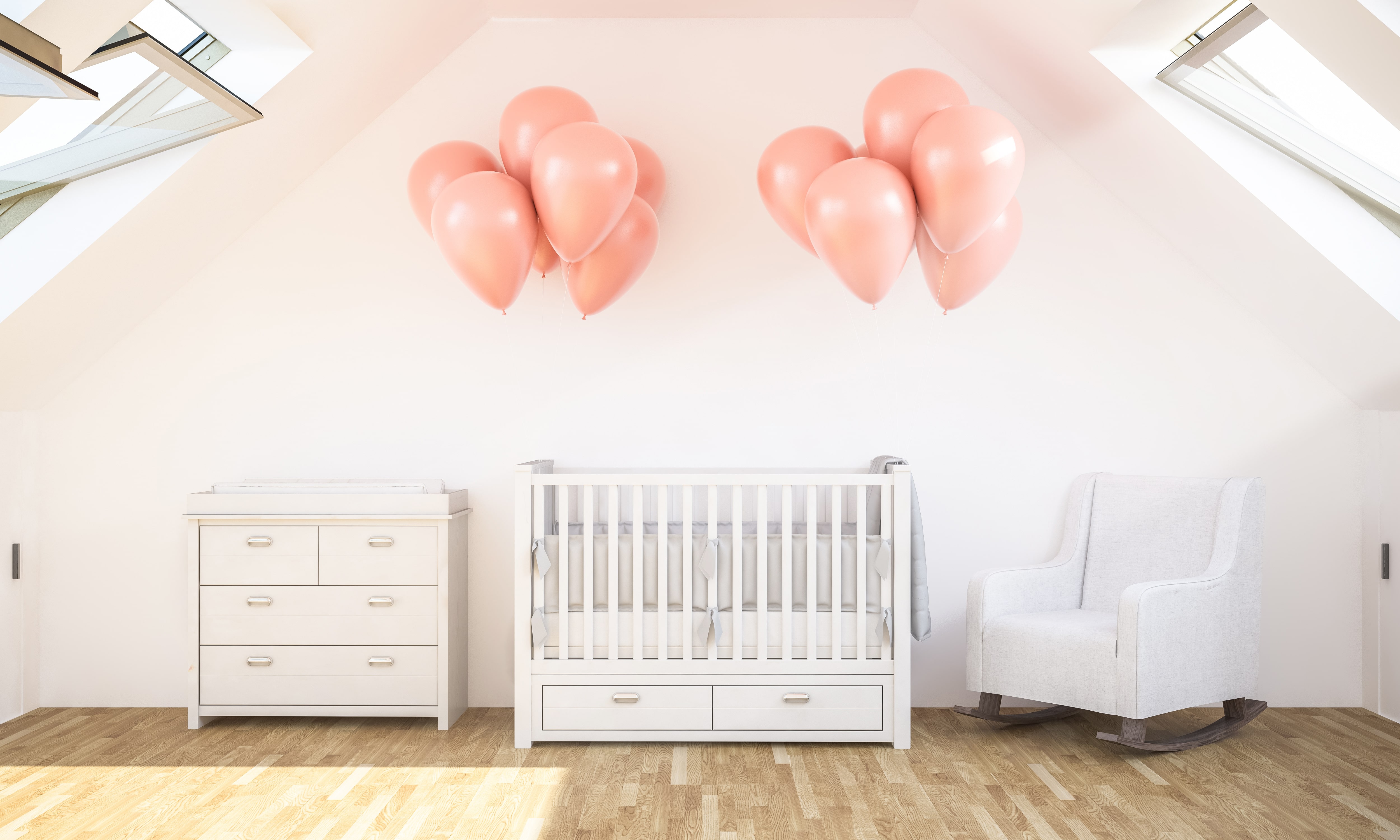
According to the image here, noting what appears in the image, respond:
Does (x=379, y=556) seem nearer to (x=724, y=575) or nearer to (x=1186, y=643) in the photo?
(x=724, y=575)

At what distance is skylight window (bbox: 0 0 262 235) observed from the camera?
2.29 metres

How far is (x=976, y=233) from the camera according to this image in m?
2.20

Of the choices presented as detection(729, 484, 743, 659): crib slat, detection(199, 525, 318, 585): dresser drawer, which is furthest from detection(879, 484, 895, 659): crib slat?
detection(199, 525, 318, 585): dresser drawer

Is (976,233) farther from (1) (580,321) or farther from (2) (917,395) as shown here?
(1) (580,321)

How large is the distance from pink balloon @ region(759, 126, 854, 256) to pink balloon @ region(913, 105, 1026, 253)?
27 cm

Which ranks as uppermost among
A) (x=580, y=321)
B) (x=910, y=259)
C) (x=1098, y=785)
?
(x=910, y=259)

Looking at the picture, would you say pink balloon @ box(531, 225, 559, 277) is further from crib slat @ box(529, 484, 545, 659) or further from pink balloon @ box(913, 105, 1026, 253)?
pink balloon @ box(913, 105, 1026, 253)

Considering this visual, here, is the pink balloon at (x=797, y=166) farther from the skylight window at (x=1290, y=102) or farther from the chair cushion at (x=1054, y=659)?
the chair cushion at (x=1054, y=659)

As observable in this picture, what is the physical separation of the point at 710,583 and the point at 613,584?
0.27 m

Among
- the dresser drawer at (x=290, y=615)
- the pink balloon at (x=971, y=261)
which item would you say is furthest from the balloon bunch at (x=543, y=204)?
the dresser drawer at (x=290, y=615)

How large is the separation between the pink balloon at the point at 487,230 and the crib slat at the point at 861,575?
110 centimetres

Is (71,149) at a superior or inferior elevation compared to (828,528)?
superior

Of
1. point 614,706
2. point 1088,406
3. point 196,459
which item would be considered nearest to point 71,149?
point 196,459

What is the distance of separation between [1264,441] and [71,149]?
366 cm
